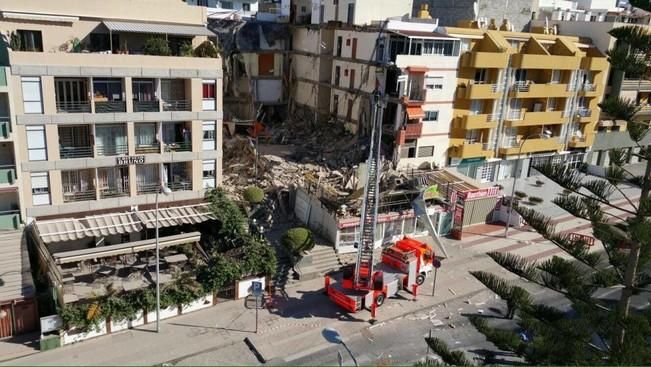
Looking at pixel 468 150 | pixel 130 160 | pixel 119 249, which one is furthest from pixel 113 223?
pixel 468 150

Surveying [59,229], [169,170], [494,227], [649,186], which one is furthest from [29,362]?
[494,227]

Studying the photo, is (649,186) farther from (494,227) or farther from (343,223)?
(494,227)

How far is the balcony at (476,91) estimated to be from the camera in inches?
1554

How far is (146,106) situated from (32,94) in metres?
5.16

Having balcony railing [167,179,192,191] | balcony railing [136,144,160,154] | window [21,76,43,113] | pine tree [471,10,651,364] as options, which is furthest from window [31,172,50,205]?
pine tree [471,10,651,364]

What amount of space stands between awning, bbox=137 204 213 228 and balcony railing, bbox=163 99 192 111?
17.8 feet

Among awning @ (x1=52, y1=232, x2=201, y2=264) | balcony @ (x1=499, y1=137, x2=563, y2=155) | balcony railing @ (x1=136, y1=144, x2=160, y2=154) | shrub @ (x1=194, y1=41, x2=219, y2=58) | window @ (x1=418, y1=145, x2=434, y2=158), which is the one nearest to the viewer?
awning @ (x1=52, y1=232, x2=201, y2=264)

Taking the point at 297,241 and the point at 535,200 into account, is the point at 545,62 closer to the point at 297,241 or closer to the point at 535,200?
the point at 535,200

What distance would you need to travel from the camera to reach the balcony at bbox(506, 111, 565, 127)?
43172mm

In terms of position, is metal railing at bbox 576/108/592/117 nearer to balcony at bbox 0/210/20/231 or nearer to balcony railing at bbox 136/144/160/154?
balcony railing at bbox 136/144/160/154

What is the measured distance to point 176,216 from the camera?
92.9 ft

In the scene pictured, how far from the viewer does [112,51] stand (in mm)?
28062

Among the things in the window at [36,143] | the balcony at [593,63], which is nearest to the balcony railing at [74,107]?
the window at [36,143]

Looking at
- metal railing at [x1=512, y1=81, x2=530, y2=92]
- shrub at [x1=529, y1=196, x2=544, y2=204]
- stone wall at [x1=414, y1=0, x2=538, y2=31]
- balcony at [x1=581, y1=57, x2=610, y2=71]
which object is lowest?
shrub at [x1=529, y1=196, x2=544, y2=204]
